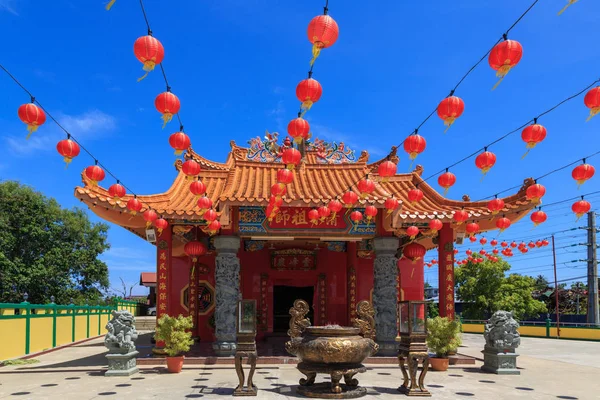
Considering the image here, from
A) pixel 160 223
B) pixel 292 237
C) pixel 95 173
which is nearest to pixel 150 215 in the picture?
pixel 160 223

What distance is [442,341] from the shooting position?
10.5 meters

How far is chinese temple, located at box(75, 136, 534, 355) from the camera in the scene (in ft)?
37.8

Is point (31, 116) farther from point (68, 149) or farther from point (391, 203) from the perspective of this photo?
point (391, 203)

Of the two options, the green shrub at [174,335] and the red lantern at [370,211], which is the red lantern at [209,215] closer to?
the green shrub at [174,335]

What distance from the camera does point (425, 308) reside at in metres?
8.31

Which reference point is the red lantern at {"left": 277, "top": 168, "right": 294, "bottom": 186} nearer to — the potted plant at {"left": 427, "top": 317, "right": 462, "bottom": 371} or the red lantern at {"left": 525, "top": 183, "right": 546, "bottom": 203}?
the potted plant at {"left": 427, "top": 317, "right": 462, "bottom": 371}

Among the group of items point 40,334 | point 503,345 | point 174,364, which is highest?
point 503,345

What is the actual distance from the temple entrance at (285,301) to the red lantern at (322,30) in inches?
544

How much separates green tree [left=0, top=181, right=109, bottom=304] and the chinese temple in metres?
14.4

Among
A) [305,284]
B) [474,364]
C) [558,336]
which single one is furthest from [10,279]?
[558,336]

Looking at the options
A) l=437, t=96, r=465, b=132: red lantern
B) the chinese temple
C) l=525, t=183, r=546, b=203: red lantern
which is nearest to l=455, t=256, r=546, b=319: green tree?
the chinese temple

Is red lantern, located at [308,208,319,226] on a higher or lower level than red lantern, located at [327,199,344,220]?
lower

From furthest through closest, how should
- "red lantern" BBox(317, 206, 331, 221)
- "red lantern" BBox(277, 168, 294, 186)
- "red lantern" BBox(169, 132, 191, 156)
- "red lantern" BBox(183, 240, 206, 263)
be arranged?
"red lantern" BBox(183, 240, 206, 263) < "red lantern" BBox(317, 206, 331, 221) < "red lantern" BBox(277, 168, 294, 186) < "red lantern" BBox(169, 132, 191, 156)

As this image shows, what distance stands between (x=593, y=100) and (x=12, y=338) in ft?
45.5
